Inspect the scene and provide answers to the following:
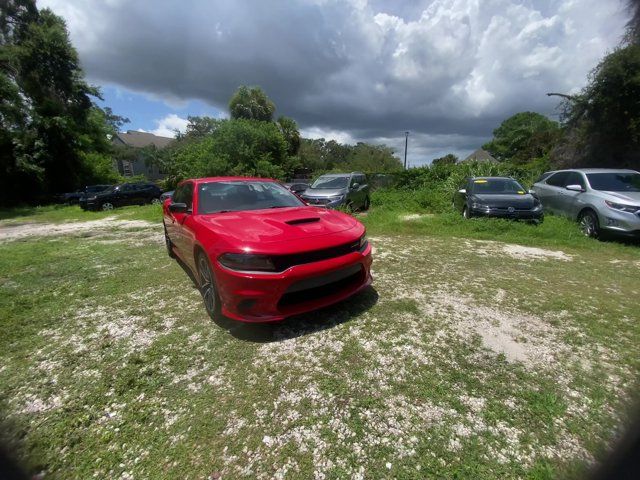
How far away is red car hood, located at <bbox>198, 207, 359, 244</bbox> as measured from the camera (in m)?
2.80

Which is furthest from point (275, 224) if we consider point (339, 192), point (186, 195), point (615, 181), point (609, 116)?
point (609, 116)

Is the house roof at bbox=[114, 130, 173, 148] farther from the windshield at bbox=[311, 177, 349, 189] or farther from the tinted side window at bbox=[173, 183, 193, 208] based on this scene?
the tinted side window at bbox=[173, 183, 193, 208]

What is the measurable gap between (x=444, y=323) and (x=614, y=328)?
60.9 inches

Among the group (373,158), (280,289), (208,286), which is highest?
(373,158)

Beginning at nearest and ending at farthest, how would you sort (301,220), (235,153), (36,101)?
(301,220) → (36,101) → (235,153)

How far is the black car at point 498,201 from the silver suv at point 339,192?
3.44 meters

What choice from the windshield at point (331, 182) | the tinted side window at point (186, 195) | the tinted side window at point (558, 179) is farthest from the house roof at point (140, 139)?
the tinted side window at point (558, 179)

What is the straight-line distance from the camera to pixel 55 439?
185 cm

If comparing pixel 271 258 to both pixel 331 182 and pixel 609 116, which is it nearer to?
pixel 331 182

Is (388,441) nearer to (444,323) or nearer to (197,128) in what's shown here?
(444,323)

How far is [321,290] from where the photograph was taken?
2914 millimetres

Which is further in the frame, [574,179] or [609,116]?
[609,116]

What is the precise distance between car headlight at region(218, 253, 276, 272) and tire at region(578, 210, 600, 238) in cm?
722

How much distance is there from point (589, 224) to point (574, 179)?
58.4 inches
